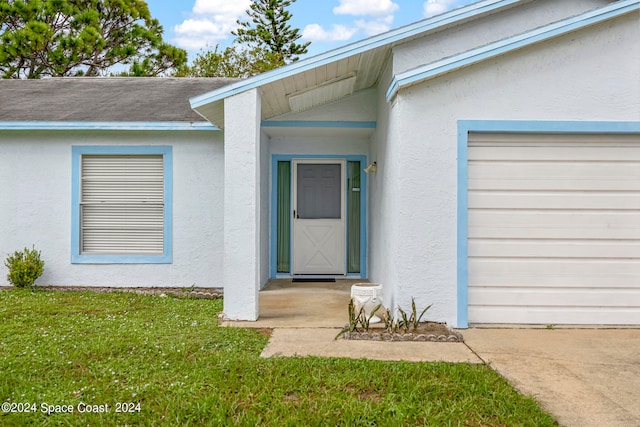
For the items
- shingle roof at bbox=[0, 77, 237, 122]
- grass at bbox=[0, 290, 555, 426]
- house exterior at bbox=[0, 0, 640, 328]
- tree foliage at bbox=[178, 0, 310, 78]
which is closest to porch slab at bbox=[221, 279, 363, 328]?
house exterior at bbox=[0, 0, 640, 328]

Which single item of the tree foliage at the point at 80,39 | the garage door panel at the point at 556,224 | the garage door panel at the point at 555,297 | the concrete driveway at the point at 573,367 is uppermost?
the tree foliage at the point at 80,39

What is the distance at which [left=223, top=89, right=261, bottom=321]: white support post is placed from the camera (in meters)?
6.34

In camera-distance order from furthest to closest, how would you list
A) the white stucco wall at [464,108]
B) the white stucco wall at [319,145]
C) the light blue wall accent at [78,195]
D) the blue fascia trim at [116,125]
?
the white stucco wall at [319,145], the light blue wall accent at [78,195], the blue fascia trim at [116,125], the white stucco wall at [464,108]

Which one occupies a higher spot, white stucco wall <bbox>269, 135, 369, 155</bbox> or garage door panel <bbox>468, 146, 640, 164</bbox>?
white stucco wall <bbox>269, 135, 369, 155</bbox>

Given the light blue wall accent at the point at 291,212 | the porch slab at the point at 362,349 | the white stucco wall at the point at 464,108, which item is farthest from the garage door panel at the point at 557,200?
the light blue wall accent at the point at 291,212

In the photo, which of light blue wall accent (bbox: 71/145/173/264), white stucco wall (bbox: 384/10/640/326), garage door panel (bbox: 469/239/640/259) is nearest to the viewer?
white stucco wall (bbox: 384/10/640/326)

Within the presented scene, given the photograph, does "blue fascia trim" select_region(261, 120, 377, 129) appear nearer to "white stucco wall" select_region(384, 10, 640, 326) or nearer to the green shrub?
"white stucco wall" select_region(384, 10, 640, 326)

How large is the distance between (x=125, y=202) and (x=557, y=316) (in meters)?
6.54

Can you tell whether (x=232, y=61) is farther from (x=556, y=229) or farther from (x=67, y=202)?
(x=556, y=229)

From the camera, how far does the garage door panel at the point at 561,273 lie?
6.30m

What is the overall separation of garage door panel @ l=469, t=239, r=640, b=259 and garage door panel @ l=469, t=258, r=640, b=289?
0.23 ft

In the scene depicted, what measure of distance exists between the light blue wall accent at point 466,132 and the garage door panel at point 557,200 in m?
0.25

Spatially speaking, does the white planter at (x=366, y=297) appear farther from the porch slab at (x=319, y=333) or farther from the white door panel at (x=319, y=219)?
the white door panel at (x=319, y=219)

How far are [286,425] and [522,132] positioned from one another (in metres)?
4.42
